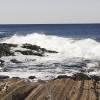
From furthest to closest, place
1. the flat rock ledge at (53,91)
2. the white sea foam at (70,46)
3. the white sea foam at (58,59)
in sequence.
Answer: the white sea foam at (70,46) → the white sea foam at (58,59) → the flat rock ledge at (53,91)

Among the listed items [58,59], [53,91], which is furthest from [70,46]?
[53,91]

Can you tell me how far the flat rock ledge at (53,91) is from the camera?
10953mm

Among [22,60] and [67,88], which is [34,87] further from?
[22,60]

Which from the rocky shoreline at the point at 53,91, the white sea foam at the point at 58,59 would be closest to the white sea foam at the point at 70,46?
the white sea foam at the point at 58,59

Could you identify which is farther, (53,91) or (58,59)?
(58,59)

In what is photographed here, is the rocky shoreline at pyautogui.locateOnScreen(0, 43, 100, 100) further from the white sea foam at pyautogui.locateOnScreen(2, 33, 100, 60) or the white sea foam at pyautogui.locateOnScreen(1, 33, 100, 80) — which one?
the white sea foam at pyautogui.locateOnScreen(2, 33, 100, 60)

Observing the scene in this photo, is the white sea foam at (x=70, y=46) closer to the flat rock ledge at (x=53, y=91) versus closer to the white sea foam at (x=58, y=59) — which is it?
the white sea foam at (x=58, y=59)

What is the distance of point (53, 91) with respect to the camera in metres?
11.8

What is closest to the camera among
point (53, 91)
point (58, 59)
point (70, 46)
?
point (53, 91)

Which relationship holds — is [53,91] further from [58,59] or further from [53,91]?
[58,59]

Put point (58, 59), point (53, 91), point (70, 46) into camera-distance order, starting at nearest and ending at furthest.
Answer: point (53, 91)
point (58, 59)
point (70, 46)

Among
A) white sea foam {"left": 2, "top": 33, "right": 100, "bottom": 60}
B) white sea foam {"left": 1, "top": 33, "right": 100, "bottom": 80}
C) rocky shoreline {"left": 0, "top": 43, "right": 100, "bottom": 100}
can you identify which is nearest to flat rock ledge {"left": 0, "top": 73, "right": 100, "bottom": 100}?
rocky shoreline {"left": 0, "top": 43, "right": 100, "bottom": 100}

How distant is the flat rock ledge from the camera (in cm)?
1095

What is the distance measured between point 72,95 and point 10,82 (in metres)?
3.53
